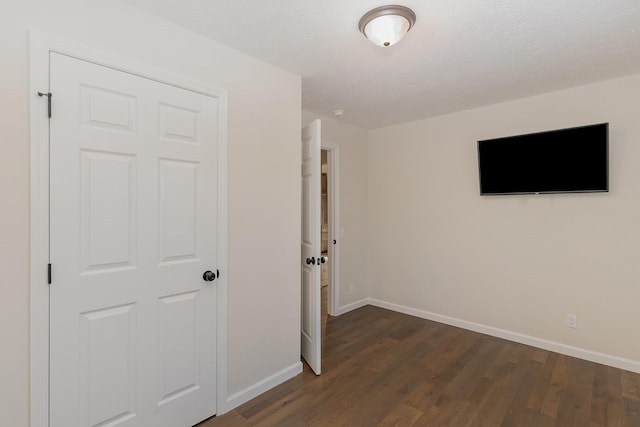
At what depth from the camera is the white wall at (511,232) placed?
261 cm

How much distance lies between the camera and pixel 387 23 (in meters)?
1.68

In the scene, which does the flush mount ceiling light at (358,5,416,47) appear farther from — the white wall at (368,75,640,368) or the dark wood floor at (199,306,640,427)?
the dark wood floor at (199,306,640,427)

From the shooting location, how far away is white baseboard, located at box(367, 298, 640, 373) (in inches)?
104

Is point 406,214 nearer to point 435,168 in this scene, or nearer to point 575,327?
point 435,168

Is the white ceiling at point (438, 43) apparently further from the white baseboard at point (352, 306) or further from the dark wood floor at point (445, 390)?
the white baseboard at point (352, 306)

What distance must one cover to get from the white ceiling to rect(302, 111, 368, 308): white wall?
103 centimetres

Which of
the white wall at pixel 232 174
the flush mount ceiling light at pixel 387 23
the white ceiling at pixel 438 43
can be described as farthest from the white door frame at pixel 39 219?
the flush mount ceiling light at pixel 387 23

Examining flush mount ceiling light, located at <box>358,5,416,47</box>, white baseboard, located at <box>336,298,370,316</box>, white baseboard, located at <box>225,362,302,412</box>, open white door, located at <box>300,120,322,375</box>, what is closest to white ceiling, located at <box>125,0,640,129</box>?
flush mount ceiling light, located at <box>358,5,416,47</box>

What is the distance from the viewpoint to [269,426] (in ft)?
6.36

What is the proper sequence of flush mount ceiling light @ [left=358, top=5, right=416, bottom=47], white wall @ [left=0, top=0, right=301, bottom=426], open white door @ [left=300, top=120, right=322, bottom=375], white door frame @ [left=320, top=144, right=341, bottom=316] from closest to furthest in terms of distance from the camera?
1. white wall @ [left=0, top=0, right=301, bottom=426]
2. flush mount ceiling light @ [left=358, top=5, right=416, bottom=47]
3. open white door @ [left=300, top=120, right=322, bottom=375]
4. white door frame @ [left=320, top=144, right=341, bottom=316]

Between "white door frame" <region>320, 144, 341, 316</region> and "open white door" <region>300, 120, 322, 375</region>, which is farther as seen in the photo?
"white door frame" <region>320, 144, 341, 316</region>

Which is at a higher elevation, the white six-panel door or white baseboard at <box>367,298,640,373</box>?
the white six-panel door

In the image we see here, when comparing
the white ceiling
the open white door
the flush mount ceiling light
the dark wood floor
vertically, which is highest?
the white ceiling

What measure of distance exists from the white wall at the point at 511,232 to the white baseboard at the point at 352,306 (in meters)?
0.19
